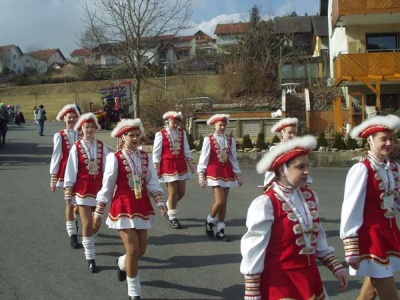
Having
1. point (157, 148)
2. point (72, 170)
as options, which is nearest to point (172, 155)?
point (157, 148)

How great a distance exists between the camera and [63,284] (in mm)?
6836

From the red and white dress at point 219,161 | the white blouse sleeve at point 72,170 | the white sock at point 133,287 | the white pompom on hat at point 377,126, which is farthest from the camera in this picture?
the red and white dress at point 219,161

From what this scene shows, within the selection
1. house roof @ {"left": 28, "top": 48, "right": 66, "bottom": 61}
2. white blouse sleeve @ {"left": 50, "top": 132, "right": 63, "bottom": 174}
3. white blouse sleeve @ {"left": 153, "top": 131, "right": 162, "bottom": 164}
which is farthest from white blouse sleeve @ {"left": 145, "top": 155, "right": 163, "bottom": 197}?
house roof @ {"left": 28, "top": 48, "right": 66, "bottom": 61}

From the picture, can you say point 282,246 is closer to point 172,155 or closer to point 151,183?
point 151,183

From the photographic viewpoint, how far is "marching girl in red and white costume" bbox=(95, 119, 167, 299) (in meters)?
6.15

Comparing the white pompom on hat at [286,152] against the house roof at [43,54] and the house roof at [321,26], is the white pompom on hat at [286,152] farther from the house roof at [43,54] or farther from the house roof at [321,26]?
the house roof at [43,54]

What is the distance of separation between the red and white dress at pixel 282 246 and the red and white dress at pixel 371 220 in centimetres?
79

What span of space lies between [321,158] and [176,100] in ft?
31.7

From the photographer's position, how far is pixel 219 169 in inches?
354

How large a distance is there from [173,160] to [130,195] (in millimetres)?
3656

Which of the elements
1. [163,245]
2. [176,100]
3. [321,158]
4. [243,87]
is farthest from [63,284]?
[243,87]

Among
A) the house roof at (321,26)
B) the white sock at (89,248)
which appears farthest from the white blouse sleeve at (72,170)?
the house roof at (321,26)

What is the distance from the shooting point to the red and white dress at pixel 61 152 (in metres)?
8.87

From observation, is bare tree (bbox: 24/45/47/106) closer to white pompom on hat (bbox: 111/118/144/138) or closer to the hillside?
the hillside
